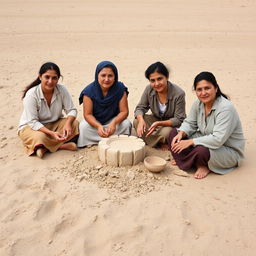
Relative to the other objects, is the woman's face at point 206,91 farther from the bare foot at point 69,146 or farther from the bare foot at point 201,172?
the bare foot at point 69,146

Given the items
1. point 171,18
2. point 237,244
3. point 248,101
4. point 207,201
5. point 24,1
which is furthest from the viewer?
point 24,1

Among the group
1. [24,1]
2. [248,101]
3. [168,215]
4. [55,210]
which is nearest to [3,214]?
[55,210]

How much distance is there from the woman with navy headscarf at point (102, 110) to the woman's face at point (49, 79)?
42 cm

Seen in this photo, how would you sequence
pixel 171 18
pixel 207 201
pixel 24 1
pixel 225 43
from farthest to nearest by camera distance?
pixel 24 1 → pixel 171 18 → pixel 225 43 → pixel 207 201

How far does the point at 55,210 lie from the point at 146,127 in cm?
170

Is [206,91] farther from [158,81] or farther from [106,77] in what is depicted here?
[106,77]

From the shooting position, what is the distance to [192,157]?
3393 mm

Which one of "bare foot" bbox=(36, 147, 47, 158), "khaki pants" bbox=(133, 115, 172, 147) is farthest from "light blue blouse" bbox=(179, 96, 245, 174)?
"bare foot" bbox=(36, 147, 47, 158)

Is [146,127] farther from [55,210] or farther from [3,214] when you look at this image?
[3,214]

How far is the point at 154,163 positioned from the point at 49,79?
1.50 meters

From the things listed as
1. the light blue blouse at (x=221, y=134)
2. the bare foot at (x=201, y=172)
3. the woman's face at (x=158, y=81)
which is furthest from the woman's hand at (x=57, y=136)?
the bare foot at (x=201, y=172)

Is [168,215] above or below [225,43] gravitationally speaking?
below

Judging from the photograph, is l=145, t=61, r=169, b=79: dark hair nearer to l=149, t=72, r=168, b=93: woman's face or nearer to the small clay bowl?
l=149, t=72, r=168, b=93: woman's face

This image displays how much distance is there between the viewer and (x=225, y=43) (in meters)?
9.44
